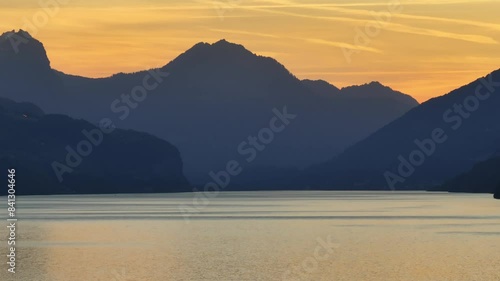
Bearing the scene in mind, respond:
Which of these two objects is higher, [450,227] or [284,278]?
[450,227]

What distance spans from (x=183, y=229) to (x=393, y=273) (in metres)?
85.3

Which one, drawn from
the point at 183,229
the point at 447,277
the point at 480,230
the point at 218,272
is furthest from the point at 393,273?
the point at 183,229

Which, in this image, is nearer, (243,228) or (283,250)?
(283,250)

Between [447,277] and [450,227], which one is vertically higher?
[450,227]

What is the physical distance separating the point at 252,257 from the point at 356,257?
11.7 m

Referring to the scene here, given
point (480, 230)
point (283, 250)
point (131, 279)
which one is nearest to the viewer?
point (131, 279)

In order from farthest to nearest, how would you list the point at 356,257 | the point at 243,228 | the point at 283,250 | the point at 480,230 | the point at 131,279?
the point at 243,228 < the point at 480,230 < the point at 283,250 < the point at 356,257 < the point at 131,279

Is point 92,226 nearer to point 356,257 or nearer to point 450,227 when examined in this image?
point 450,227

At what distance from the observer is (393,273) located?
9900cm

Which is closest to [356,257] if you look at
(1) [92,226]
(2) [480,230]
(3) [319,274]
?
(3) [319,274]

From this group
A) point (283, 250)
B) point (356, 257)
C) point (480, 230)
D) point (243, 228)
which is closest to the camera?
point (356, 257)

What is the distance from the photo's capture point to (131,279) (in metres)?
94.2

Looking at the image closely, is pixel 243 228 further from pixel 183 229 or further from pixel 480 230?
pixel 480 230

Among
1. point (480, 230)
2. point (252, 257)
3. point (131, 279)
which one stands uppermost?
point (480, 230)
